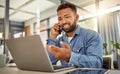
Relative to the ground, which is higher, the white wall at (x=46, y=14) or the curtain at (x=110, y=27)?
the white wall at (x=46, y=14)

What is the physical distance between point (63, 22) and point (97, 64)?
59 cm

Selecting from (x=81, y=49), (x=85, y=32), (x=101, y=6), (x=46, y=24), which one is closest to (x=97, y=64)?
(x=81, y=49)

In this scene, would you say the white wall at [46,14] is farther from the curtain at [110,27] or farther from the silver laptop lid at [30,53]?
the silver laptop lid at [30,53]

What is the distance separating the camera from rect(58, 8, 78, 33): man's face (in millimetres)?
1469

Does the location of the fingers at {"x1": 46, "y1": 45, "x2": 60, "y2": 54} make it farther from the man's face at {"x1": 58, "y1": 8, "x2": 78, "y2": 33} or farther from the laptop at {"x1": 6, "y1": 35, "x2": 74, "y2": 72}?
the man's face at {"x1": 58, "y1": 8, "x2": 78, "y2": 33}

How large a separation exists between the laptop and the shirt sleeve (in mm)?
194

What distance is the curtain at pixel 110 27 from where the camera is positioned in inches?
177

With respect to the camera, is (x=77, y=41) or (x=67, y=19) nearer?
(x=77, y=41)

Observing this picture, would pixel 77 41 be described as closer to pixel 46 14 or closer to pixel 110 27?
pixel 110 27

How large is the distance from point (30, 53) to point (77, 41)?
717 mm

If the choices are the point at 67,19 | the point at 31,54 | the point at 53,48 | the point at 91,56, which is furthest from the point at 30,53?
the point at 67,19

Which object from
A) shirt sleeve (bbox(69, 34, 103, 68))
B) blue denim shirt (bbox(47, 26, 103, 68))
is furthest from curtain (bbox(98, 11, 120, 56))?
shirt sleeve (bbox(69, 34, 103, 68))

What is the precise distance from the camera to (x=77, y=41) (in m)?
1.38

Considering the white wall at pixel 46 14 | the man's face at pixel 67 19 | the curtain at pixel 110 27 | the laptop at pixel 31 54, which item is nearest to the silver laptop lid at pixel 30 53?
the laptop at pixel 31 54
